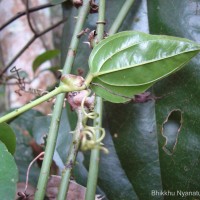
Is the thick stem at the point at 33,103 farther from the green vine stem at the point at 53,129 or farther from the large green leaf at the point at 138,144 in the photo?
the large green leaf at the point at 138,144

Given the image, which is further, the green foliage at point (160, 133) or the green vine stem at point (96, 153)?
the green foliage at point (160, 133)

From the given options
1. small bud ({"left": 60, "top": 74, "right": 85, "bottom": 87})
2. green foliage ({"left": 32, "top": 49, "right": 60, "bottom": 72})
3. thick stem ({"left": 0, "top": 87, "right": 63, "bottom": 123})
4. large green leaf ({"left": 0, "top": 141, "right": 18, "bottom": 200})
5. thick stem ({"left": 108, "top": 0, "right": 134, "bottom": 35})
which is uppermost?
green foliage ({"left": 32, "top": 49, "right": 60, "bottom": 72})

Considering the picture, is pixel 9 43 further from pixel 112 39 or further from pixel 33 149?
pixel 112 39

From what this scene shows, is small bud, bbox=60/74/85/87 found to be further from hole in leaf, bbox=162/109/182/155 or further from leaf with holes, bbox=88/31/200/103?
hole in leaf, bbox=162/109/182/155

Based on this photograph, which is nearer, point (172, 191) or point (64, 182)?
point (64, 182)

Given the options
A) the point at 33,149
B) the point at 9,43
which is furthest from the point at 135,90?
the point at 9,43

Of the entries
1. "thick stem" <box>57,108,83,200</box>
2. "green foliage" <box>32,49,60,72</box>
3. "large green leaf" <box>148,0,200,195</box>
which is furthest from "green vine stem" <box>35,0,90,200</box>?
"green foliage" <box>32,49,60,72</box>

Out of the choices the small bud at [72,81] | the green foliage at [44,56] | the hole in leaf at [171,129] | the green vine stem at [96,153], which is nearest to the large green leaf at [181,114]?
the hole in leaf at [171,129]
